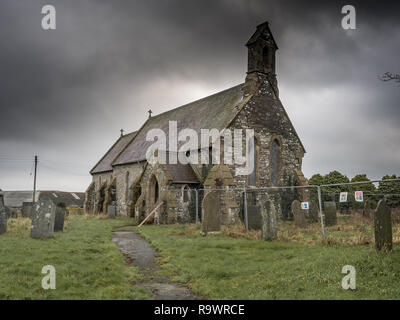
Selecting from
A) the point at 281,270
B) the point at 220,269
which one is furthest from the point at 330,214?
the point at 220,269

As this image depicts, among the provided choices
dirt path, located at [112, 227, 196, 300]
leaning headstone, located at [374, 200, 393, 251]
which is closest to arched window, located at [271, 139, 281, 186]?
dirt path, located at [112, 227, 196, 300]

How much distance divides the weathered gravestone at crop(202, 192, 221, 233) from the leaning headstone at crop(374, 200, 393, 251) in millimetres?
7155

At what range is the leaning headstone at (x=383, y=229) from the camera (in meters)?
7.58

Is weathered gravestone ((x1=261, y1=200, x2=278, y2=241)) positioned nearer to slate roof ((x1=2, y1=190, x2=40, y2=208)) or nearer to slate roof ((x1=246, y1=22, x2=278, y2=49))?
slate roof ((x1=246, y1=22, x2=278, y2=49))

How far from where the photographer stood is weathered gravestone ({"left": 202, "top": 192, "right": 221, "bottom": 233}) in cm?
1382

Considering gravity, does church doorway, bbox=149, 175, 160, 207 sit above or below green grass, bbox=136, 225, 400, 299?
above

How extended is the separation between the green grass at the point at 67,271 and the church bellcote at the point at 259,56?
48.6ft

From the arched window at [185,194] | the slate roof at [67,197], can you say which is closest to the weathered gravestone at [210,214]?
the arched window at [185,194]

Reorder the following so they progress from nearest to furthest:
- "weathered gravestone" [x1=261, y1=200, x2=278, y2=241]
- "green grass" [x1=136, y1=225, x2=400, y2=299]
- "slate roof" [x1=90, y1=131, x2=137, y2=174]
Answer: "green grass" [x1=136, y1=225, x2=400, y2=299] → "weathered gravestone" [x1=261, y1=200, x2=278, y2=241] → "slate roof" [x1=90, y1=131, x2=137, y2=174]

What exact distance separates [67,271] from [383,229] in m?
7.44

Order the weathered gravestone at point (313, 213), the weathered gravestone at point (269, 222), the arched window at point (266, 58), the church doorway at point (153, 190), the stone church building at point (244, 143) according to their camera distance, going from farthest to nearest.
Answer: the arched window at point (266, 58) < the church doorway at point (153, 190) < the stone church building at point (244, 143) < the weathered gravestone at point (313, 213) < the weathered gravestone at point (269, 222)

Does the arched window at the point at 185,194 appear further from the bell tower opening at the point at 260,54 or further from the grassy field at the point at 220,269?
the grassy field at the point at 220,269

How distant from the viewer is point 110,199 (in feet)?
100
